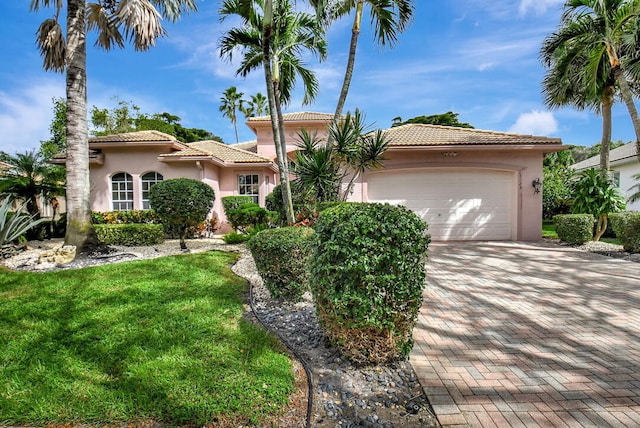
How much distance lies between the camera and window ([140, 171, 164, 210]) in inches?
541

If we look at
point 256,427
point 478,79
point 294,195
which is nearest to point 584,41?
point 478,79

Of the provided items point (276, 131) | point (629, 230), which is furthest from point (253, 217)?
point (629, 230)

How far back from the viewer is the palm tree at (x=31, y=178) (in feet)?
39.1

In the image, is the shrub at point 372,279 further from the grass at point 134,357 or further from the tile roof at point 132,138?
the tile roof at point 132,138

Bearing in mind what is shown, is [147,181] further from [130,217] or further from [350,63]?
[350,63]

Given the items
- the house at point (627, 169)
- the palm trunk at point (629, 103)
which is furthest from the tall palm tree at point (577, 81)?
the house at point (627, 169)

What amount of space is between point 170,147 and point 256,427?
13818 mm

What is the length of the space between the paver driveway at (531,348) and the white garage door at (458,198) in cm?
509

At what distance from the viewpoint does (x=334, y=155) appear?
8.83 metres

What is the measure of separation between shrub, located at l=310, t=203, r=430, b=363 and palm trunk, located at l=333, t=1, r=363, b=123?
23.1ft

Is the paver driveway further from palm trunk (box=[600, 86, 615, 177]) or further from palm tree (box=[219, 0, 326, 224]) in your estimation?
palm trunk (box=[600, 86, 615, 177])

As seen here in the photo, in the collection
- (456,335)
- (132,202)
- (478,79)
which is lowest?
(456,335)

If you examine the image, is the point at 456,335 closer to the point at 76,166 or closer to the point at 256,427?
the point at 256,427

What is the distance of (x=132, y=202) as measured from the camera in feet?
45.2
